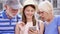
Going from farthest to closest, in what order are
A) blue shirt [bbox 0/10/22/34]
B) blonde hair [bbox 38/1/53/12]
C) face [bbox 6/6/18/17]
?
blue shirt [bbox 0/10/22/34] < face [bbox 6/6/18/17] < blonde hair [bbox 38/1/53/12]

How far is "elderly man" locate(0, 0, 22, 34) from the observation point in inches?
56.2

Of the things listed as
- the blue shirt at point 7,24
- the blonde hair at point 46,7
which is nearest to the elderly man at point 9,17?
the blue shirt at point 7,24

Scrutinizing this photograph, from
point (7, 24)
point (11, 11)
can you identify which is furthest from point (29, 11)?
point (7, 24)

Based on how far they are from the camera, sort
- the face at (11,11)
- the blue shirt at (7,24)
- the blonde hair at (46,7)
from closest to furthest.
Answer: the blonde hair at (46,7) < the face at (11,11) < the blue shirt at (7,24)

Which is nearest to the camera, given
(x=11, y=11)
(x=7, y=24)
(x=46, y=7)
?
(x=46, y=7)

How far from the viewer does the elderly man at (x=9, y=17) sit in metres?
1.43

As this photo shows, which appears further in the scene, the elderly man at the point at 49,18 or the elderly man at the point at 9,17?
the elderly man at the point at 9,17

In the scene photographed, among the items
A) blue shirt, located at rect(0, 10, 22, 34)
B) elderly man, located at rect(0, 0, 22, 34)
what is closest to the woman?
elderly man, located at rect(0, 0, 22, 34)

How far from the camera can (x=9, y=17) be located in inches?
59.4

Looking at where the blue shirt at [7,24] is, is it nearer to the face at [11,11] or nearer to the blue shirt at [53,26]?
the face at [11,11]

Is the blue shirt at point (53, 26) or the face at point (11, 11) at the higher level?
the face at point (11, 11)

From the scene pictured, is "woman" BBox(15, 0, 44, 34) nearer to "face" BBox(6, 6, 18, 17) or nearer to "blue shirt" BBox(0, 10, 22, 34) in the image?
"face" BBox(6, 6, 18, 17)

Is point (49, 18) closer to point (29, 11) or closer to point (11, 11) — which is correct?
point (29, 11)

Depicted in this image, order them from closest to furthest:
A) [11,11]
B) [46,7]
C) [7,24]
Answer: [46,7]
[11,11]
[7,24]
